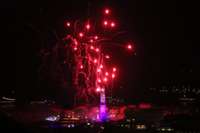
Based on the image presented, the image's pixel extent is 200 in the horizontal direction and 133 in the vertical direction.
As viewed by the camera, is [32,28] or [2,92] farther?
[2,92]

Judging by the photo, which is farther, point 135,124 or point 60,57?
point 60,57

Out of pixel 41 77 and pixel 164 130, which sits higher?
pixel 41 77

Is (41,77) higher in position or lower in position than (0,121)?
higher

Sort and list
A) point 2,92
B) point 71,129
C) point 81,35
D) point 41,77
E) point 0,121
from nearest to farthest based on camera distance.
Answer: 1. point 0,121
2. point 71,129
3. point 81,35
4. point 41,77
5. point 2,92

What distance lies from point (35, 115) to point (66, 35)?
11.4 feet

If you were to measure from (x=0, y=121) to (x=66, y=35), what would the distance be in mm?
11761

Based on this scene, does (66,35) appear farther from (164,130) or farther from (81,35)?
(164,130)

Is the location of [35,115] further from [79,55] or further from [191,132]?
[191,132]

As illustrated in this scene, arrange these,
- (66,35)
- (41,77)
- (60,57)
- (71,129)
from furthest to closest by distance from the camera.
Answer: (41,77) → (60,57) → (66,35) → (71,129)

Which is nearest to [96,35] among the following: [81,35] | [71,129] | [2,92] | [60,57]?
[81,35]

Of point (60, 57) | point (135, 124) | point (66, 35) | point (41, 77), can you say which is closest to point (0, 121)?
point (135, 124)

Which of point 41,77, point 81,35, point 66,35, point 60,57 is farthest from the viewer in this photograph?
point 41,77

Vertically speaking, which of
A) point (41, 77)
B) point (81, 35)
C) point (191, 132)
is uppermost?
point (81, 35)

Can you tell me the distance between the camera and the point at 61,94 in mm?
19422
